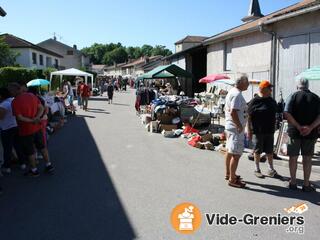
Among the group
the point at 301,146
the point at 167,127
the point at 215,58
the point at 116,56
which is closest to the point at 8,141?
the point at 301,146

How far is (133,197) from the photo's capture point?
5855mm

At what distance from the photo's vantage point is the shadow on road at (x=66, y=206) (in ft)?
15.0

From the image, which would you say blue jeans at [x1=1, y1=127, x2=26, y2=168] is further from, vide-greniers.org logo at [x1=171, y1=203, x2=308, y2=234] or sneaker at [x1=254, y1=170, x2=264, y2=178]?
sneaker at [x1=254, y1=170, x2=264, y2=178]

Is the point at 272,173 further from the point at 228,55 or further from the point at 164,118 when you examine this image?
the point at 228,55

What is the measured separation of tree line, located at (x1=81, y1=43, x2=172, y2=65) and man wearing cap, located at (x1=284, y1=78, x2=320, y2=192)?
13197 centimetres

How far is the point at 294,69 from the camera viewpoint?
1284 centimetres

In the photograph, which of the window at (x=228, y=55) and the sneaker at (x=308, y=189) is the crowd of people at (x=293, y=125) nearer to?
the sneaker at (x=308, y=189)

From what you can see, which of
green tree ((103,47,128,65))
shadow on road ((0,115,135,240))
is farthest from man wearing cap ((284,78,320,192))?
green tree ((103,47,128,65))

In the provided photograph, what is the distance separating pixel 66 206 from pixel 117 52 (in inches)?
5561

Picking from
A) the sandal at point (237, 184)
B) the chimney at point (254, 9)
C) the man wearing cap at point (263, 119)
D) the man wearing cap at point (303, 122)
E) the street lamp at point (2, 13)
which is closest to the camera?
the man wearing cap at point (303, 122)

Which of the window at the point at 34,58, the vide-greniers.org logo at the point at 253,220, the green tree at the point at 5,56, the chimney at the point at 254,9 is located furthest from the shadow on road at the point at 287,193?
the window at the point at 34,58

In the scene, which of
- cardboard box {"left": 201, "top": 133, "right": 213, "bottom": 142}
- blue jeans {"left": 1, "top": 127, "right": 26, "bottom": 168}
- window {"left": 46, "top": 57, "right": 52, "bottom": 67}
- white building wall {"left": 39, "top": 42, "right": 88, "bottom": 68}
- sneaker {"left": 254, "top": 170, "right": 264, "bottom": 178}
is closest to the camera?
sneaker {"left": 254, "top": 170, "right": 264, "bottom": 178}

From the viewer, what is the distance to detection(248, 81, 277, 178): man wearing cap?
6785mm

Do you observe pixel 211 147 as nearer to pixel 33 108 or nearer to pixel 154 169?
pixel 154 169
